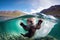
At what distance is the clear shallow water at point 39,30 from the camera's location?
8.45m

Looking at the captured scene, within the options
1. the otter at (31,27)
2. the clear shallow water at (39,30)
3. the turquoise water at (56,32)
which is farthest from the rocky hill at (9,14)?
the turquoise water at (56,32)

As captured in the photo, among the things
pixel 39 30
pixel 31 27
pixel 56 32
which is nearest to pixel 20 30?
pixel 31 27

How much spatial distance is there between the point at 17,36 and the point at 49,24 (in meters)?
0.69

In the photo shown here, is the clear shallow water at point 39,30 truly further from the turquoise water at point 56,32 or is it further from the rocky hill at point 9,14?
the rocky hill at point 9,14

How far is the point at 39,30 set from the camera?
333 inches

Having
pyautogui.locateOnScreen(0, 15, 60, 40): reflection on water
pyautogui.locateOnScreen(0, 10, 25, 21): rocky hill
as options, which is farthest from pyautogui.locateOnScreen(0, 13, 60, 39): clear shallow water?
pyautogui.locateOnScreen(0, 10, 25, 21): rocky hill

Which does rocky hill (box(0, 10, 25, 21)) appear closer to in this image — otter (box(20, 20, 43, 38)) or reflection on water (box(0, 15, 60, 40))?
reflection on water (box(0, 15, 60, 40))

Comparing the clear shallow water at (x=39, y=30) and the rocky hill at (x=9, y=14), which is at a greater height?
the rocky hill at (x=9, y=14)

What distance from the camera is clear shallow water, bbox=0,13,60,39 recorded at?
8445 millimetres

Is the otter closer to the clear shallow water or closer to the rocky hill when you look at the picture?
the clear shallow water

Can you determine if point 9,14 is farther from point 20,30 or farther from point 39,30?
point 39,30

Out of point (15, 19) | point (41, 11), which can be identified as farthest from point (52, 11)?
point (15, 19)

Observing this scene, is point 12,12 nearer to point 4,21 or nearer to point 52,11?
point 4,21

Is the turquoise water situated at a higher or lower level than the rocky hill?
lower
